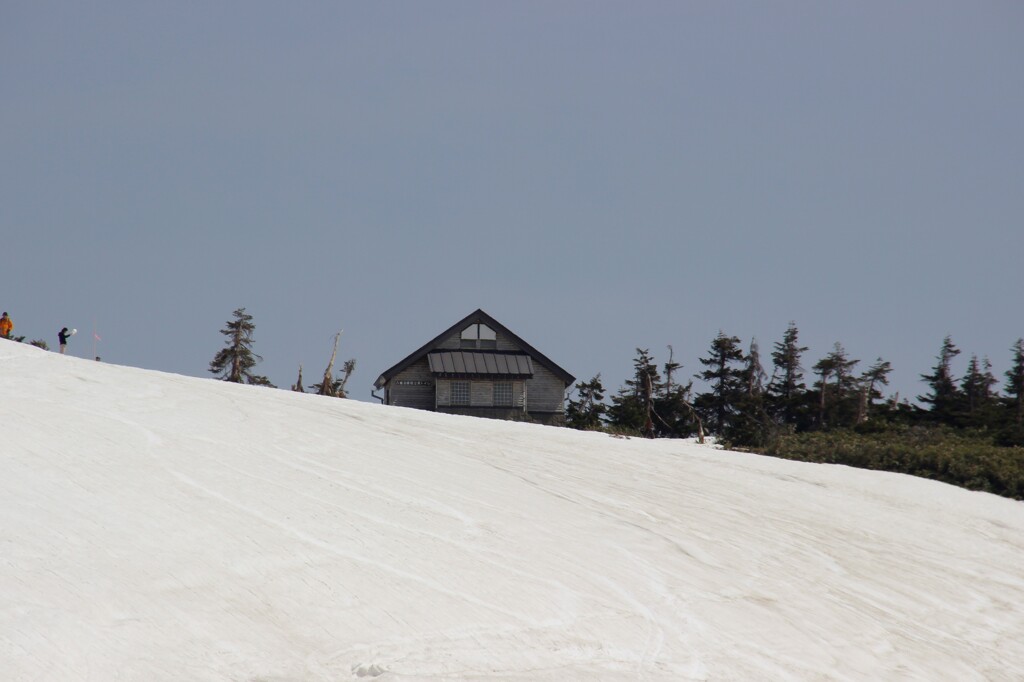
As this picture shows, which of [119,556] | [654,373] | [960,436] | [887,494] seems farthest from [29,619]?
[654,373]

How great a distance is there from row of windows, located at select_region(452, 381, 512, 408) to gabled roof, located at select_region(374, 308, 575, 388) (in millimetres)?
1920

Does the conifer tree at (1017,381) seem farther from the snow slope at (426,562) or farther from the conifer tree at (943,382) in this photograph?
the snow slope at (426,562)

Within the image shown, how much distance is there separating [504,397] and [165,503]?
116ft

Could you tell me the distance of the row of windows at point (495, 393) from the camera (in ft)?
149

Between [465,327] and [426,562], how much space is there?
120 ft

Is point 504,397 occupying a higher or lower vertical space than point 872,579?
higher

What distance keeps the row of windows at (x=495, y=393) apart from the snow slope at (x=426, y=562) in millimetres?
27180

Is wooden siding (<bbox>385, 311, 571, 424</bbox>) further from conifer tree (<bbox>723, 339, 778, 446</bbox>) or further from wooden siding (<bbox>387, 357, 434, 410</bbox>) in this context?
conifer tree (<bbox>723, 339, 778, 446</bbox>)

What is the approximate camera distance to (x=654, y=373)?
54906 mm

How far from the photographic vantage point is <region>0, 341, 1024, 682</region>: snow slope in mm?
8008

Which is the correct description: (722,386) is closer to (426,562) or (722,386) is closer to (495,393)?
(495,393)

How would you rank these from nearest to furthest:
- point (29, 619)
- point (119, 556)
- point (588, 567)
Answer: point (29, 619), point (119, 556), point (588, 567)

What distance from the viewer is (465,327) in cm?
4631

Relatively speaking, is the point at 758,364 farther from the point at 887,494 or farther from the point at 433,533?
the point at 433,533
